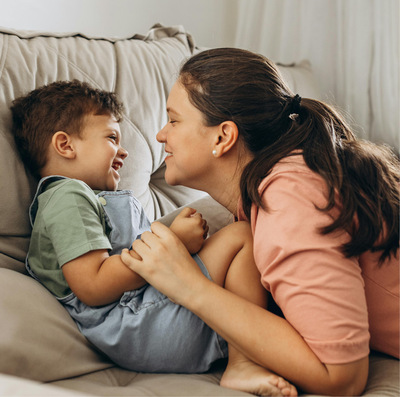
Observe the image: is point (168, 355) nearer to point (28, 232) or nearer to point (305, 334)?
point (305, 334)

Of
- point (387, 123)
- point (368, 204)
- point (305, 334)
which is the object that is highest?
point (368, 204)

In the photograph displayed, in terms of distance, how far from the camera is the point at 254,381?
31.6 inches

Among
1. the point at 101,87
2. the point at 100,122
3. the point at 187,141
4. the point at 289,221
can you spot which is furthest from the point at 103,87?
the point at 289,221

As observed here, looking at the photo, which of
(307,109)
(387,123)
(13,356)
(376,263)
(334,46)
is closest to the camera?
(13,356)

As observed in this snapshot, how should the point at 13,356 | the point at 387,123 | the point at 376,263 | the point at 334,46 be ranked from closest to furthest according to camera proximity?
the point at 13,356 → the point at 376,263 → the point at 387,123 → the point at 334,46

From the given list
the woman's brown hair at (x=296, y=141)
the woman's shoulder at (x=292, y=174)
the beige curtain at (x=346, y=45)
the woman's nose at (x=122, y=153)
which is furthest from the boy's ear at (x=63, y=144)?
the beige curtain at (x=346, y=45)

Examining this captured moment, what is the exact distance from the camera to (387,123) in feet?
6.91

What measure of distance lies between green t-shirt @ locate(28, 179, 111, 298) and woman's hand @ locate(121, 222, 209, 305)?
8cm

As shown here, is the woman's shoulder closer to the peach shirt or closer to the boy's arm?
the peach shirt

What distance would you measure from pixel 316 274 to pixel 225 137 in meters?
0.38

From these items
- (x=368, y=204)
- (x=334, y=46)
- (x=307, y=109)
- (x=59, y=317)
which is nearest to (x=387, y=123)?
(x=334, y=46)

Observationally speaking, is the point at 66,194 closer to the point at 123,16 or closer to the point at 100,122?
the point at 100,122

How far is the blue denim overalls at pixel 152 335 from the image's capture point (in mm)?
901

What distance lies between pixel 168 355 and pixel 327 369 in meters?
0.28
